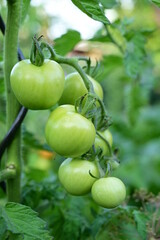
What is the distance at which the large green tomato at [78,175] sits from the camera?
74 cm

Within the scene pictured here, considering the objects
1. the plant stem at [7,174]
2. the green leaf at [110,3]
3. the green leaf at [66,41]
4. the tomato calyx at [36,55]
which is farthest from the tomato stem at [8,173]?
the green leaf at [110,3]

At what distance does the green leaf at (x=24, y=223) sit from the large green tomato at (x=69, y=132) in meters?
0.13

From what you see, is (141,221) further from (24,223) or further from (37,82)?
(37,82)

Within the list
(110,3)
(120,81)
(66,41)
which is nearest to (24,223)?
(66,41)

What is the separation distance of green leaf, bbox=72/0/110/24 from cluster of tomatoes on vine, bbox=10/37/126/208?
85 mm

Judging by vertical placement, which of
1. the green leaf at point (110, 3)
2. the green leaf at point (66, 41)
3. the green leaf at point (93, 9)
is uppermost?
the green leaf at point (93, 9)

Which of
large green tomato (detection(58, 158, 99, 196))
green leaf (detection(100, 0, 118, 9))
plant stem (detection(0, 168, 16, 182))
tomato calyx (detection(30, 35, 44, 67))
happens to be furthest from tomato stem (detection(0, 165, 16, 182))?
green leaf (detection(100, 0, 118, 9))

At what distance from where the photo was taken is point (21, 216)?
2.42 feet

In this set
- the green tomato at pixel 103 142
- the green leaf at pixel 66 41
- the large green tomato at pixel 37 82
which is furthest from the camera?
the green leaf at pixel 66 41

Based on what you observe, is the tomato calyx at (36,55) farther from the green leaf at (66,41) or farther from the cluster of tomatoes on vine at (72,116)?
the green leaf at (66,41)

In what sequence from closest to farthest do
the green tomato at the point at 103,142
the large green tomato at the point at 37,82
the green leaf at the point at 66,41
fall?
the large green tomato at the point at 37,82 < the green tomato at the point at 103,142 < the green leaf at the point at 66,41

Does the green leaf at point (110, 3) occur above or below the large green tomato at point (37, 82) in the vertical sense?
Answer: below

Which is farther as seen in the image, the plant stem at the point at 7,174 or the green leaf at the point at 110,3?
the green leaf at the point at 110,3

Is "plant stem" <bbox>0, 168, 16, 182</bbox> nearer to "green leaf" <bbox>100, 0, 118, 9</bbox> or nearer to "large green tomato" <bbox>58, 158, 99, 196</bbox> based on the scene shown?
"large green tomato" <bbox>58, 158, 99, 196</bbox>
